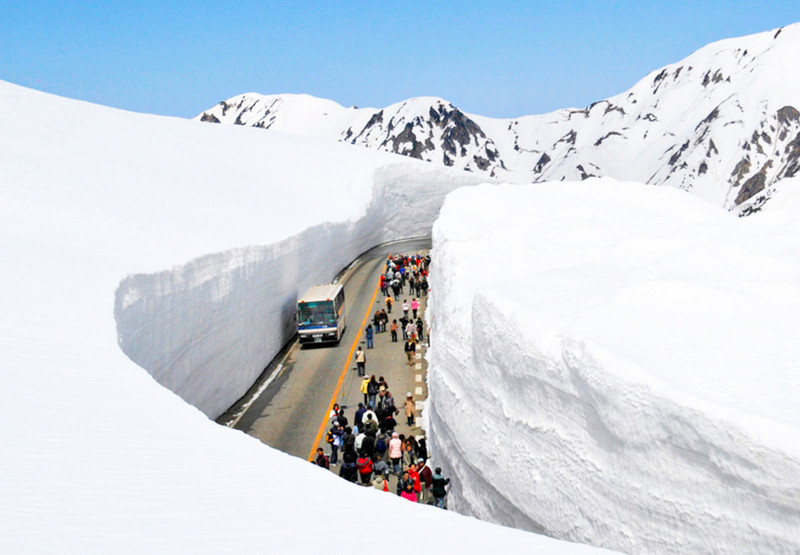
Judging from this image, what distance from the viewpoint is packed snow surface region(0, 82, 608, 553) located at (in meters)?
7.68

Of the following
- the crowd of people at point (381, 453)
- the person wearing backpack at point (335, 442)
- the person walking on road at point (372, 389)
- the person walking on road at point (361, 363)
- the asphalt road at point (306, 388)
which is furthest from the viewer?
the person walking on road at point (361, 363)

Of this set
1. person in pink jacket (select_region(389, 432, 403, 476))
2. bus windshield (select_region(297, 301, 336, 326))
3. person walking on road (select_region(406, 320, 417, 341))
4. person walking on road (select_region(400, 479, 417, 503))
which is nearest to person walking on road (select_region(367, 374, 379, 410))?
person in pink jacket (select_region(389, 432, 403, 476))

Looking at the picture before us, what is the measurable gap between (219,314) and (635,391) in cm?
1897

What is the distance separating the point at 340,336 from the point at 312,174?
93.9ft

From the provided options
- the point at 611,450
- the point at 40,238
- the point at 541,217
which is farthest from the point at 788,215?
the point at 40,238

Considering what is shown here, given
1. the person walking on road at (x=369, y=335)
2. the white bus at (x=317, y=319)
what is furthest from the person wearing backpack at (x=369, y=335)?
the white bus at (x=317, y=319)

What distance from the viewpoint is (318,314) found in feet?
109

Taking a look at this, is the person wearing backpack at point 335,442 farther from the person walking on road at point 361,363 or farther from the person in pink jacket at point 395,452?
the person walking on road at point 361,363

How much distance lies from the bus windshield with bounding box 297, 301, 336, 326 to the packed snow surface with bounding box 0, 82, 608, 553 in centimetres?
163

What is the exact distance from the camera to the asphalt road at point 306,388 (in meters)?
24.4

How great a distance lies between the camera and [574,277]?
56.5 ft

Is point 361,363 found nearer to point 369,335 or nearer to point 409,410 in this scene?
point 369,335

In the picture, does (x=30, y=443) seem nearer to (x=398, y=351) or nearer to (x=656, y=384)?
(x=656, y=384)

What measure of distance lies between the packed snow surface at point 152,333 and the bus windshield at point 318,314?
1.63 m
